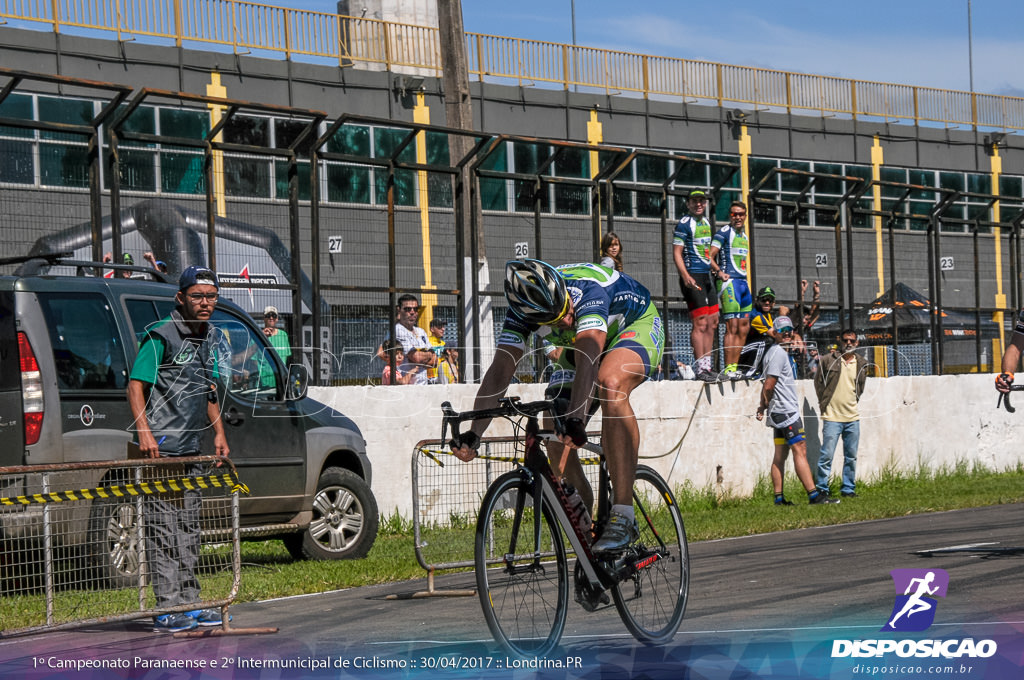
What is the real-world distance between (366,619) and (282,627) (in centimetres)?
51

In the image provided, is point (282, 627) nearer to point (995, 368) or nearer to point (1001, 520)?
point (1001, 520)

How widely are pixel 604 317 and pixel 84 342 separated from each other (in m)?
4.62

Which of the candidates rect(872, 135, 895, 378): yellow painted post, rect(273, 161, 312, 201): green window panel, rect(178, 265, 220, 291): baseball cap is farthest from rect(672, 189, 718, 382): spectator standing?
rect(178, 265, 220, 291): baseball cap

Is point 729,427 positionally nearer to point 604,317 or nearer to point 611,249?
point 611,249

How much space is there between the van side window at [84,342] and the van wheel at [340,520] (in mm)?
2188

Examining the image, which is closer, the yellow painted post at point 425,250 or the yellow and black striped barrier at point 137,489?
the yellow and black striped barrier at point 137,489

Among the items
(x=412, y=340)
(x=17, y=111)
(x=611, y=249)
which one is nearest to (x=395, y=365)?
(x=412, y=340)

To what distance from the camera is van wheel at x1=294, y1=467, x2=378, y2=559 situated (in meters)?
11.7

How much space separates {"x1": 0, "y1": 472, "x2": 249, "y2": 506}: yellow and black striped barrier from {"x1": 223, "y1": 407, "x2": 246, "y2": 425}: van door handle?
269 cm

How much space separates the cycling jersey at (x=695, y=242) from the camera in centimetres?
1667

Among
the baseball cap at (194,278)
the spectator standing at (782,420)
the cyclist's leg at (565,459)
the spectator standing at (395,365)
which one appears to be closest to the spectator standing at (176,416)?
the baseball cap at (194,278)

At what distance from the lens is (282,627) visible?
814 centimetres

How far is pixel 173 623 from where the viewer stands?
320 inches

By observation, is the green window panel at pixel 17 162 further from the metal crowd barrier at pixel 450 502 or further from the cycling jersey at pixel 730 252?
the cycling jersey at pixel 730 252
